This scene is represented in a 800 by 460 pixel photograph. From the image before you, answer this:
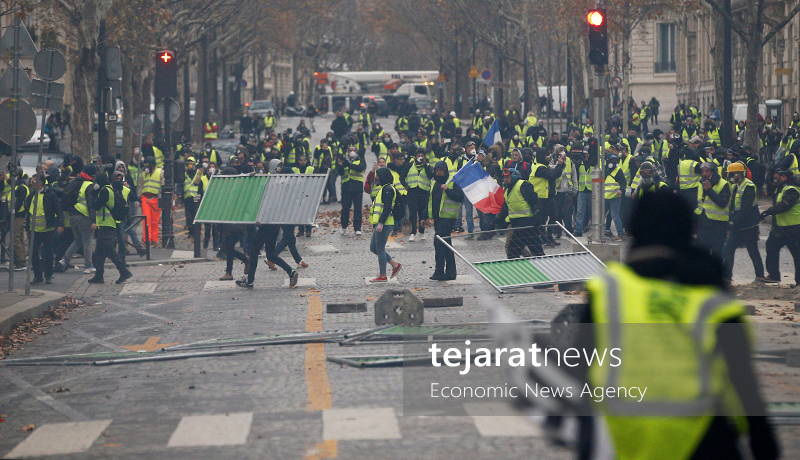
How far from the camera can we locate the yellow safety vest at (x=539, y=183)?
18.9 m

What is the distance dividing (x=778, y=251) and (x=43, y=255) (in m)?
10.4

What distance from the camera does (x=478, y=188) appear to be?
16.0 metres

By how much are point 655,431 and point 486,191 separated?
1284cm

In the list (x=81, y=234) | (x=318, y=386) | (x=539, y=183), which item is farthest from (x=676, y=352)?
(x=539, y=183)

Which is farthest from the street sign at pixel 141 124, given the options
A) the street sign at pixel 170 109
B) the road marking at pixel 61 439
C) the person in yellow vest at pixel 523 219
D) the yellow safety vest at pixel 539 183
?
the road marking at pixel 61 439

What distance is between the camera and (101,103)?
75.4 ft

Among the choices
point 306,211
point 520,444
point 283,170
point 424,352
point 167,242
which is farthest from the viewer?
point 167,242

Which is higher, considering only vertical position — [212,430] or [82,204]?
[82,204]

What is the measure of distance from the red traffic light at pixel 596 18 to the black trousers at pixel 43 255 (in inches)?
327

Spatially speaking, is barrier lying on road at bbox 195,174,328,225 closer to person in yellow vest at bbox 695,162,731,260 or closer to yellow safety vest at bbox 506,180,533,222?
yellow safety vest at bbox 506,180,533,222

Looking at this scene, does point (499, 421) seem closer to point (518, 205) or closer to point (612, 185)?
point (518, 205)

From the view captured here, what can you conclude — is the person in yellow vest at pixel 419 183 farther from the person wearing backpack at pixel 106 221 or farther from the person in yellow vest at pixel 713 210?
the person in yellow vest at pixel 713 210

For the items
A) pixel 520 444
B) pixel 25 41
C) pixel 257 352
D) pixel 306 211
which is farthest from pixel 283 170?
pixel 520 444

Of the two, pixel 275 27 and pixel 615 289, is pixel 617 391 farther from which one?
pixel 275 27
